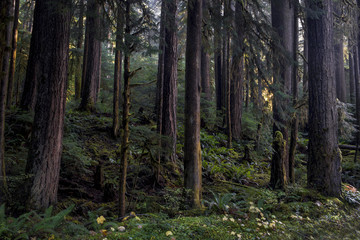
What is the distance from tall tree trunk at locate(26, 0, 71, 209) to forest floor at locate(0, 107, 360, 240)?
32 centimetres

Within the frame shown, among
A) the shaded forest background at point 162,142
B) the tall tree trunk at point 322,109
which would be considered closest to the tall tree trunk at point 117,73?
the shaded forest background at point 162,142

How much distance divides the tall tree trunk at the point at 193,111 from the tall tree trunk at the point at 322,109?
143 inches

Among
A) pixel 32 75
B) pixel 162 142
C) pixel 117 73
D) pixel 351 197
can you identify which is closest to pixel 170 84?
pixel 117 73

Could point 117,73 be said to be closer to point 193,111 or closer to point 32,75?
point 32,75

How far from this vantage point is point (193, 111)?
539 centimetres

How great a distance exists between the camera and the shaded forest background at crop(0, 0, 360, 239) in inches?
162

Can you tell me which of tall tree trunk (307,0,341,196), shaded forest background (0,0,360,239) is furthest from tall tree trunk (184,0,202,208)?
tall tree trunk (307,0,341,196)

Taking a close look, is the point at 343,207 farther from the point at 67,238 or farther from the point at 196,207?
the point at 67,238

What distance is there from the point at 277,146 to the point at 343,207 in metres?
2.15

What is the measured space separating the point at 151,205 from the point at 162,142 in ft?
6.22

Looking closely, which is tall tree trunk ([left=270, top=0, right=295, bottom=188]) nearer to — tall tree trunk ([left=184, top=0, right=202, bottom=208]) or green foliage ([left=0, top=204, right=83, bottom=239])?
tall tree trunk ([left=184, top=0, right=202, bottom=208])

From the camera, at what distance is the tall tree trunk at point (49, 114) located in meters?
4.48

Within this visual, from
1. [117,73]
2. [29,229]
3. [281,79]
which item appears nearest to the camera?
[29,229]

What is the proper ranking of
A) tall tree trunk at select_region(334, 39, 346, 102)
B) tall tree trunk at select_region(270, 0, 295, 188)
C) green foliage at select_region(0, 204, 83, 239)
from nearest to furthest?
1. green foliage at select_region(0, 204, 83, 239)
2. tall tree trunk at select_region(270, 0, 295, 188)
3. tall tree trunk at select_region(334, 39, 346, 102)
